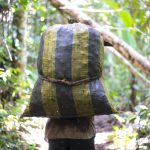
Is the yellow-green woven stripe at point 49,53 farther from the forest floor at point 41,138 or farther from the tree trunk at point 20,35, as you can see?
the tree trunk at point 20,35

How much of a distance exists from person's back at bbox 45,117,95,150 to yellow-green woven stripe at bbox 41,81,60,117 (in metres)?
0.16

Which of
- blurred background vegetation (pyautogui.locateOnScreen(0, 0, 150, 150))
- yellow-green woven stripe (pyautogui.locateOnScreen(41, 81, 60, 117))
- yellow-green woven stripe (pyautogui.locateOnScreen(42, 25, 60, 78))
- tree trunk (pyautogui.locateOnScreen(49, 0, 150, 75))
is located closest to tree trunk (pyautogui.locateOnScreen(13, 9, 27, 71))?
blurred background vegetation (pyautogui.locateOnScreen(0, 0, 150, 150))

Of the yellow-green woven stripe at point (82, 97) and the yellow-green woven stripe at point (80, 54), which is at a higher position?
the yellow-green woven stripe at point (80, 54)

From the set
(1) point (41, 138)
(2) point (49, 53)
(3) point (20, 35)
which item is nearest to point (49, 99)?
(2) point (49, 53)

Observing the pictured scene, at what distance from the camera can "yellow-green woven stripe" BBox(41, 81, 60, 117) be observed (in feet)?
9.68

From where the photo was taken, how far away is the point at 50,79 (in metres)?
2.96

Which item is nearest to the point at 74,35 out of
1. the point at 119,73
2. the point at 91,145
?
the point at 91,145

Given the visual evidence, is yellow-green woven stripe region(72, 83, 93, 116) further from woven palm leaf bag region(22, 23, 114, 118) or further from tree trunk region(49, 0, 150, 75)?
tree trunk region(49, 0, 150, 75)

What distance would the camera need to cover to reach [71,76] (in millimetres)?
2912

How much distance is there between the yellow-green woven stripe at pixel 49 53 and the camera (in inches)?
116

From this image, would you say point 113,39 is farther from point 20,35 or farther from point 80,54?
point 80,54

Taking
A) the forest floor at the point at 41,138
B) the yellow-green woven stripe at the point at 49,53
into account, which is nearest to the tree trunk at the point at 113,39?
the forest floor at the point at 41,138

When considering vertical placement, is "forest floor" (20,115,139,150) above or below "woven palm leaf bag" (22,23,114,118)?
below

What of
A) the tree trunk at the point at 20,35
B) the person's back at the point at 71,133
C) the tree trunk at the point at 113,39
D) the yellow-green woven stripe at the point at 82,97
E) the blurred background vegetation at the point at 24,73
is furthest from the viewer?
the tree trunk at the point at 20,35
